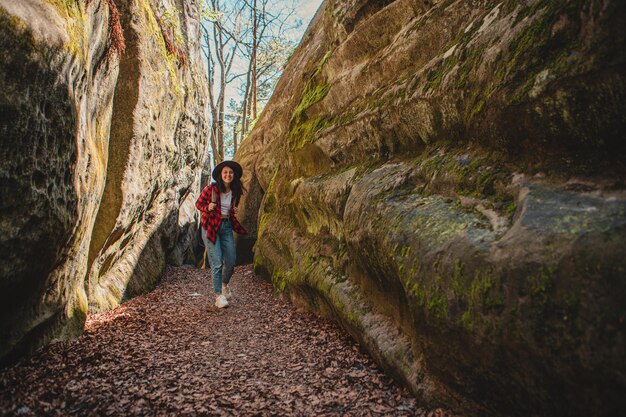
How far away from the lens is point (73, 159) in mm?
4496

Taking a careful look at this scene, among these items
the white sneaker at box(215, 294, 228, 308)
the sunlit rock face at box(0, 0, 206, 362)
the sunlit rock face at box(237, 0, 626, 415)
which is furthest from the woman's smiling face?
the sunlit rock face at box(237, 0, 626, 415)

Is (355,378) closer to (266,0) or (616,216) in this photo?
(616,216)

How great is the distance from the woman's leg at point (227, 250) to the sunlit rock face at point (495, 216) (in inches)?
83.5

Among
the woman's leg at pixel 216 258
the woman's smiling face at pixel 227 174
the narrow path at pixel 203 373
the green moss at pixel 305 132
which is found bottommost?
the narrow path at pixel 203 373

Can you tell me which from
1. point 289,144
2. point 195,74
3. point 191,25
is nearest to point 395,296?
point 289,144

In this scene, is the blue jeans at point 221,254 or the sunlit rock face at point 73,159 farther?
the blue jeans at point 221,254

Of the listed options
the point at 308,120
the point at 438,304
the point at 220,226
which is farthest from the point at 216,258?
the point at 438,304

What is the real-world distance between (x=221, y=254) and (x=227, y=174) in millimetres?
1642

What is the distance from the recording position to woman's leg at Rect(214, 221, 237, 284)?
23.6 ft

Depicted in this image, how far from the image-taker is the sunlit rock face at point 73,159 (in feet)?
10.8

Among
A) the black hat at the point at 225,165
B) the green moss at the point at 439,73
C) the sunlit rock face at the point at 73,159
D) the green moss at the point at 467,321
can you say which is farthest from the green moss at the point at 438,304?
the black hat at the point at 225,165

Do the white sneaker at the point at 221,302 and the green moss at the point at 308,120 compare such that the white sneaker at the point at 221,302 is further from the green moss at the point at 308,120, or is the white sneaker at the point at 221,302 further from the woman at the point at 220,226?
the green moss at the point at 308,120

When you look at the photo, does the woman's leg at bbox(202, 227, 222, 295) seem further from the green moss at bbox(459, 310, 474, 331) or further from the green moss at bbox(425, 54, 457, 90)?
the green moss at bbox(459, 310, 474, 331)

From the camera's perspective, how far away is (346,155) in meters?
6.64
